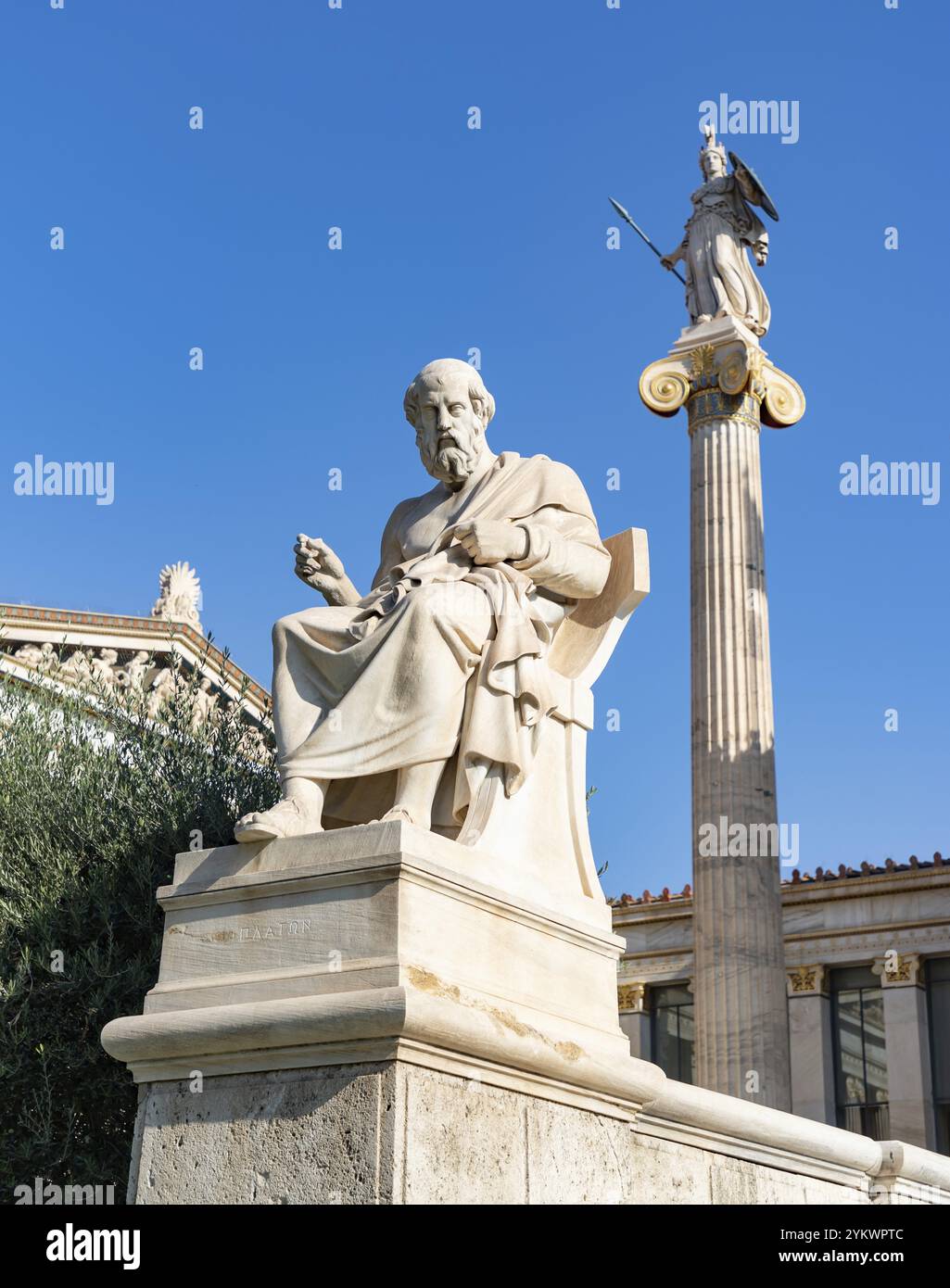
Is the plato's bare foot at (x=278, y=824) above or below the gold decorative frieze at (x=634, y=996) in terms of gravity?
below

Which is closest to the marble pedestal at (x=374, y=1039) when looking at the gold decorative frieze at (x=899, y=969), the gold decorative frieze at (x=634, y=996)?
the gold decorative frieze at (x=899, y=969)

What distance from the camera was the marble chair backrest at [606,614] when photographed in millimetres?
6270

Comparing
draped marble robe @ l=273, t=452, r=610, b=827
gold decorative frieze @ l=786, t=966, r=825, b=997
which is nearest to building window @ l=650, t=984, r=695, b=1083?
gold decorative frieze @ l=786, t=966, r=825, b=997

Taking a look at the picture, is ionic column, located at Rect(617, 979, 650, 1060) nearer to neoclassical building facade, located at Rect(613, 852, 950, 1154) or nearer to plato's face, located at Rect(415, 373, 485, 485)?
neoclassical building facade, located at Rect(613, 852, 950, 1154)

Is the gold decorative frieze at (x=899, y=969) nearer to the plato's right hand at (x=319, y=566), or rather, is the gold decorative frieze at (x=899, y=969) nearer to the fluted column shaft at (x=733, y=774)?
the fluted column shaft at (x=733, y=774)

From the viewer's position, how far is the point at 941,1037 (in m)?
27.0

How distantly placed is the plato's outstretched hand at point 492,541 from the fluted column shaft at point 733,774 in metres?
10.5

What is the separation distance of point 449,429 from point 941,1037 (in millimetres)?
23528

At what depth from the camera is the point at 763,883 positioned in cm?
1623

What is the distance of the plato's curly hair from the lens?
6.25 meters

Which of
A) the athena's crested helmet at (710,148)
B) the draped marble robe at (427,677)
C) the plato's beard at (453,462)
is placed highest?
the athena's crested helmet at (710,148)

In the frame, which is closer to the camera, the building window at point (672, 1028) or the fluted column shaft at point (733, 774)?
the fluted column shaft at point (733, 774)

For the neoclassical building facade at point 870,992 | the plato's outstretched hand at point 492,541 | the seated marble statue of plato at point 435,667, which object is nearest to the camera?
the seated marble statue of plato at point 435,667

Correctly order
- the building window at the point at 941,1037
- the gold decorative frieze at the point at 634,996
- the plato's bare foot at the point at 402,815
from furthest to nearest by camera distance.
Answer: the gold decorative frieze at the point at 634,996, the building window at the point at 941,1037, the plato's bare foot at the point at 402,815
